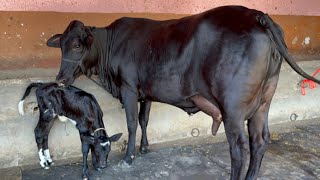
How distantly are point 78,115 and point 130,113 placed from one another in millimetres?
568

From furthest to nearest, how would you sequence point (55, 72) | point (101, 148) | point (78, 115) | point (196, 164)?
point (55, 72)
point (196, 164)
point (78, 115)
point (101, 148)

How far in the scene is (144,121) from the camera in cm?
485

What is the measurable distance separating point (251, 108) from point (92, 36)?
6.34 feet

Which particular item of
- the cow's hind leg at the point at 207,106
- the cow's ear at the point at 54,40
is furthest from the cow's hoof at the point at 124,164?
the cow's ear at the point at 54,40

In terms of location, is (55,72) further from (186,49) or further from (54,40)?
(186,49)

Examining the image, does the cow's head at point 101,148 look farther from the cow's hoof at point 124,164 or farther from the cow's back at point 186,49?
the cow's back at point 186,49

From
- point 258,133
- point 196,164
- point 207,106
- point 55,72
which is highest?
point 55,72

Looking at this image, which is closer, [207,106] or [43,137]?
[207,106]

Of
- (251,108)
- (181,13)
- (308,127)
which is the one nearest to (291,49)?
(308,127)

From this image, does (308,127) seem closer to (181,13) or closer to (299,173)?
(299,173)

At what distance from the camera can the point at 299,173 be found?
4387mm

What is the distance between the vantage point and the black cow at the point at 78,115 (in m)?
4.20

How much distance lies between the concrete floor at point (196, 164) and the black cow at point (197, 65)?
262 mm

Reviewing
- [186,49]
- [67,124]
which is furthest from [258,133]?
[67,124]
